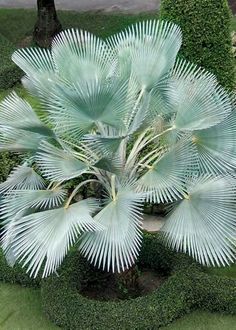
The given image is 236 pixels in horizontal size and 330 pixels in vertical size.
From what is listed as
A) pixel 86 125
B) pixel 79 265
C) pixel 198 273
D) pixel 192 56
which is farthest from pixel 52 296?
pixel 192 56

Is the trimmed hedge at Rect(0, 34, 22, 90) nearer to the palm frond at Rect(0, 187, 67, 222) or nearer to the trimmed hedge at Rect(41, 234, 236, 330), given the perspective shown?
the trimmed hedge at Rect(41, 234, 236, 330)

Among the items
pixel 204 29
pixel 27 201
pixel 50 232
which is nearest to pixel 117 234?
pixel 50 232

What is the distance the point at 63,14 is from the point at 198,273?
377 inches

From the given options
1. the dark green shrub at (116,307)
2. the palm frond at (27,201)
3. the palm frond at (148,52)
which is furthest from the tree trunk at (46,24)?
the palm frond at (27,201)

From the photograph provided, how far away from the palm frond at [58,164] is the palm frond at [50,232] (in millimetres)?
312

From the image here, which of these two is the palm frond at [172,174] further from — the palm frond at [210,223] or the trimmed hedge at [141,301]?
the trimmed hedge at [141,301]

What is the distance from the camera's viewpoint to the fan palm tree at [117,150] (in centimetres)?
538

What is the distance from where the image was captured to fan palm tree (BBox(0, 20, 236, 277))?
17.6ft

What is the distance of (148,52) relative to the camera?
6164 millimetres

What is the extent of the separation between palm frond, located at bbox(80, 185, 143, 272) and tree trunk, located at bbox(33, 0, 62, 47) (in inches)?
296

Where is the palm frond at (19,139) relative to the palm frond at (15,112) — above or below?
below

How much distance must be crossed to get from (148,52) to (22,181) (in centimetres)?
158

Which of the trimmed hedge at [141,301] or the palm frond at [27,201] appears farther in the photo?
the trimmed hedge at [141,301]

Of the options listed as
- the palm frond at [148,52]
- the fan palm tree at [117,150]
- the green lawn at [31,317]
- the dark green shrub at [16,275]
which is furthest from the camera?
the dark green shrub at [16,275]
